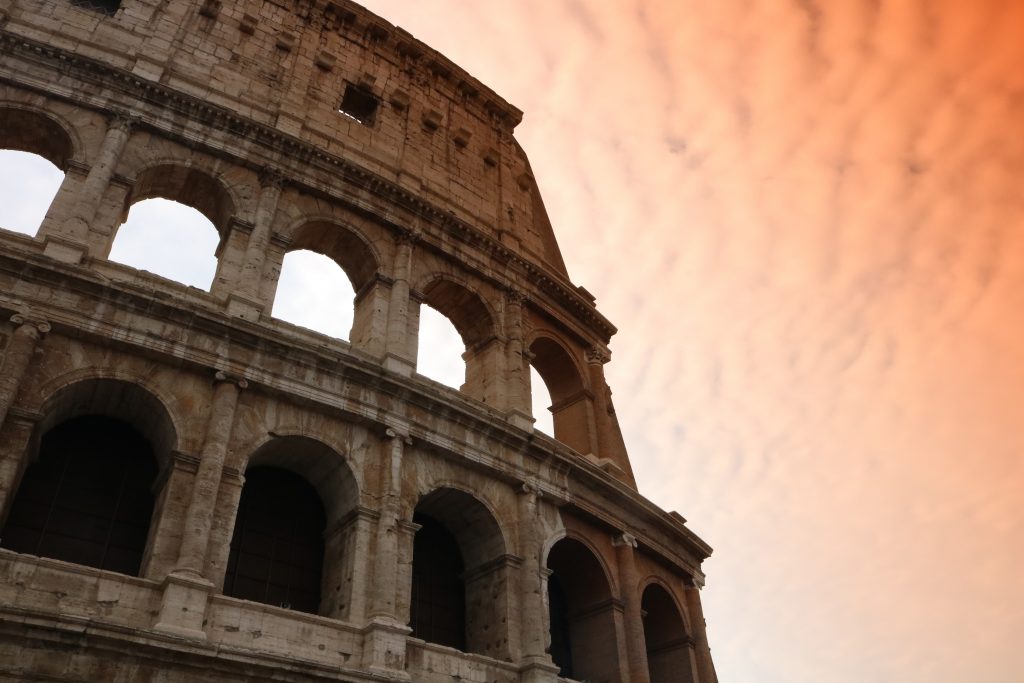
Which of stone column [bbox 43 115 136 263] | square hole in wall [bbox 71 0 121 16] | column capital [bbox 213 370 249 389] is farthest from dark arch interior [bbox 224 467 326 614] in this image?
square hole in wall [bbox 71 0 121 16]

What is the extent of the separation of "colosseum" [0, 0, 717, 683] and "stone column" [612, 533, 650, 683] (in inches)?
1.8

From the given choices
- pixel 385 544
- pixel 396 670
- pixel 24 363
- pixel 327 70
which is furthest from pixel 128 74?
pixel 396 670

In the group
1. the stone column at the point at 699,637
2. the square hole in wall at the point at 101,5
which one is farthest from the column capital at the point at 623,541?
the square hole in wall at the point at 101,5

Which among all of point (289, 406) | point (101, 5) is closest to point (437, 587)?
point (289, 406)

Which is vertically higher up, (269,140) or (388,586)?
(269,140)

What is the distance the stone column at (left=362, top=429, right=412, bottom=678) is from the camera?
11281mm

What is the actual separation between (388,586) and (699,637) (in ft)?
29.2

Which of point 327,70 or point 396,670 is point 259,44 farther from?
point 396,670

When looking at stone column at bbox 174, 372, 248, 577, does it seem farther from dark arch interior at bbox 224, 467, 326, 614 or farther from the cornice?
the cornice

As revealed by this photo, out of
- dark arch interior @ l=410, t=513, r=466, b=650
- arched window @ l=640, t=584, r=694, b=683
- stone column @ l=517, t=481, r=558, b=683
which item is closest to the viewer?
stone column @ l=517, t=481, r=558, b=683

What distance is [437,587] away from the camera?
14703mm

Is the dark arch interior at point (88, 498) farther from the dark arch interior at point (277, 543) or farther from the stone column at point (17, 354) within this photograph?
the stone column at point (17, 354)

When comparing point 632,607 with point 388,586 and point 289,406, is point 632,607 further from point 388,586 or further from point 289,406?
point 289,406

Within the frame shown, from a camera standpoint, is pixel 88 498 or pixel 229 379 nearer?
pixel 88 498
